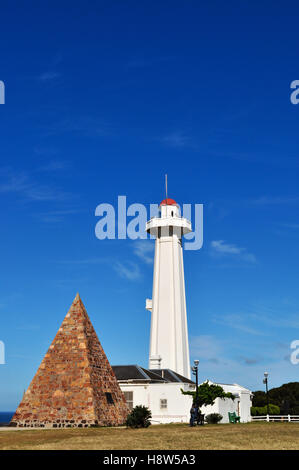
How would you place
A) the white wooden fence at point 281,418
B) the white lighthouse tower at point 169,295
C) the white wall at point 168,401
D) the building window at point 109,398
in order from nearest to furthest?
the building window at point 109,398
the white wall at point 168,401
the white wooden fence at point 281,418
the white lighthouse tower at point 169,295

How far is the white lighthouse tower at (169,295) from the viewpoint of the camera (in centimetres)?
5077

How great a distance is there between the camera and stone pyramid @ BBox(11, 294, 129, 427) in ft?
89.8

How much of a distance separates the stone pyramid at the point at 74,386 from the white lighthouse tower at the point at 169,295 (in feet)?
65.2

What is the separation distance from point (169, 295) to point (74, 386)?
25.1 metres

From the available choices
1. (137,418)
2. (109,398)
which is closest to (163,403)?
(109,398)

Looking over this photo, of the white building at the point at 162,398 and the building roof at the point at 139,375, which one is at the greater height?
the building roof at the point at 139,375

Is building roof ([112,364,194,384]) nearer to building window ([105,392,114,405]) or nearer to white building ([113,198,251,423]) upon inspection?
white building ([113,198,251,423])

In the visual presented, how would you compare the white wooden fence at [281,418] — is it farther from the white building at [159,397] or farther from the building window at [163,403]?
the building window at [163,403]

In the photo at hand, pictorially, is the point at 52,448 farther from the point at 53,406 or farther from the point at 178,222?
the point at 178,222

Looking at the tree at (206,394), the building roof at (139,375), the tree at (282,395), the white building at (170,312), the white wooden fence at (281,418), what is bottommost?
the white wooden fence at (281,418)

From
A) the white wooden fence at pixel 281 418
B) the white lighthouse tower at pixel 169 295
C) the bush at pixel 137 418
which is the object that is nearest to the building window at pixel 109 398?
the bush at pixel 137 418

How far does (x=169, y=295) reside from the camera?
52281 mm

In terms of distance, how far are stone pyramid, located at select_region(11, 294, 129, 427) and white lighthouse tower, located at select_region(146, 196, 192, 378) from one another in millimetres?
19872
